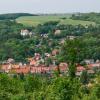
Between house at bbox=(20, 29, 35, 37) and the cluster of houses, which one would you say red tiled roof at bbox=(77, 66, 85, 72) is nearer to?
the cluster of houses

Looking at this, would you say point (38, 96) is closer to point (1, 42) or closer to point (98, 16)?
point (1, 42)

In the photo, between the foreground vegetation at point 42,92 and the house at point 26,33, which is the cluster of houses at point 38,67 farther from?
the house at point 26,33

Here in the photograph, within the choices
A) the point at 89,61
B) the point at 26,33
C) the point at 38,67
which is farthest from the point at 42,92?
the point at 26,33

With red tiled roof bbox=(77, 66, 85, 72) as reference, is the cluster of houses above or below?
below

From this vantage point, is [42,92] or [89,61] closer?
[42,92]

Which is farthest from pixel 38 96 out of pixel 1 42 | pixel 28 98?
pixel 1 42

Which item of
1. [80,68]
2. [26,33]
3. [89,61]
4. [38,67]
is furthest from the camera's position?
[26,33]

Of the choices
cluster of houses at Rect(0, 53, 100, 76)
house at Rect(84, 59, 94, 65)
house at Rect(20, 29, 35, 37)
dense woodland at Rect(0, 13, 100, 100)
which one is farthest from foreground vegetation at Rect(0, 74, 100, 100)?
house at Rect(20, 29, 35, 37)

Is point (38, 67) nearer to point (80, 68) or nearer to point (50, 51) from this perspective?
point (80, 68)

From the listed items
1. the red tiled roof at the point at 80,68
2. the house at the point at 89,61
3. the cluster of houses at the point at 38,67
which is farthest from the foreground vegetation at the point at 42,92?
the house at the point at 89,61
